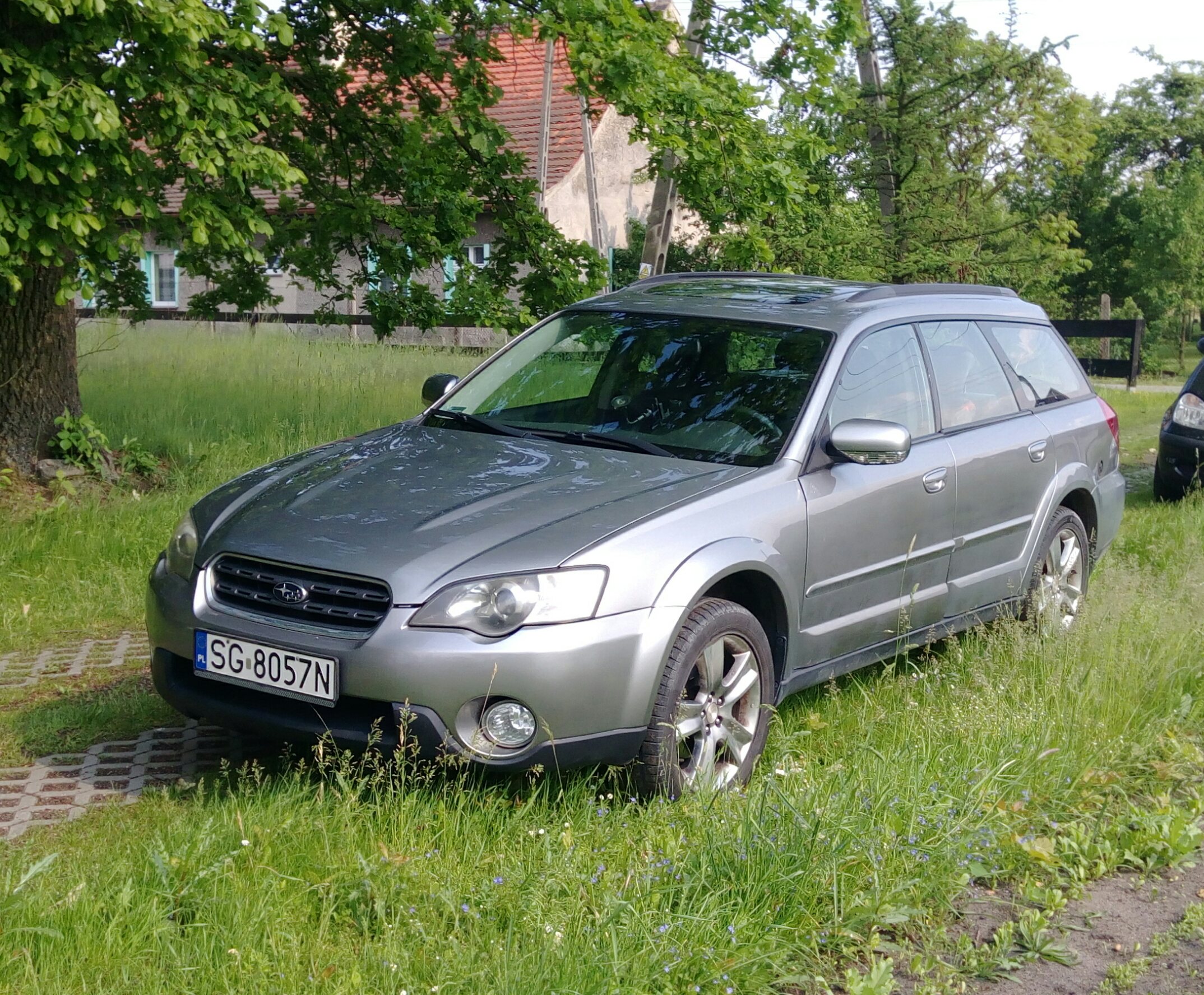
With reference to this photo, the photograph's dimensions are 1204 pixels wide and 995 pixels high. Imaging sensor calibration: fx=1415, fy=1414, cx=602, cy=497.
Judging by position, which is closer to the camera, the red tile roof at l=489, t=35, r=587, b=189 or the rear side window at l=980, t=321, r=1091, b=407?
the rear side window at l=980, t=321, r=1091, b=407

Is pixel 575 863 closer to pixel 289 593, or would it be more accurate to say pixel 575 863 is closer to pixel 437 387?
pixel 289 593

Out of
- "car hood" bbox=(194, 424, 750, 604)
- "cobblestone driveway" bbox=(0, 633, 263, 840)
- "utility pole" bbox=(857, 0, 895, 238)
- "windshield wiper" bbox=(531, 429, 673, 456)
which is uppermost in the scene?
"utility pole" bbox=(857, 0, 895, 238)

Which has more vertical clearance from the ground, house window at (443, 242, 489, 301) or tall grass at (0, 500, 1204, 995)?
house window at (443, 242, 489, 301)

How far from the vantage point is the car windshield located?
529cm

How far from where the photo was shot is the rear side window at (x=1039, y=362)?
6742mm

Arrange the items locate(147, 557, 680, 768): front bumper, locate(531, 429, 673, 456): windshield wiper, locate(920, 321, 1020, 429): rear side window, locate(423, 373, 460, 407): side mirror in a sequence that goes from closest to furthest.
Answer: locate(147, 557, 680, 768): front bumper < locate(531, 429, 673, 456): windshield wiper < locate(920, 321, 1020, 429): rear side window < locate(423, 373, 460, 407): side mirror

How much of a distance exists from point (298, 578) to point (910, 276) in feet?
43.2

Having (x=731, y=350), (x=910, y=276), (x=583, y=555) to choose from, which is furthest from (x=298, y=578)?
(x=910, y=276)

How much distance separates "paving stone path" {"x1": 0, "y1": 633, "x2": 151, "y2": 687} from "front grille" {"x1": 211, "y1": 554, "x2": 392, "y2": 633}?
5.67ft

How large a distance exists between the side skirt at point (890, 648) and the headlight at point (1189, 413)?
18.4 ft

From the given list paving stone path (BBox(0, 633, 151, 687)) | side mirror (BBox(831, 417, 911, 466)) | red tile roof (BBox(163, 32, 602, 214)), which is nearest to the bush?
paving stone path (BBox(0, 633, 151, 687))

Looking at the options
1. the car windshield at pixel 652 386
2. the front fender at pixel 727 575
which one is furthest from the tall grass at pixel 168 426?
the front fender at pixel 727 575

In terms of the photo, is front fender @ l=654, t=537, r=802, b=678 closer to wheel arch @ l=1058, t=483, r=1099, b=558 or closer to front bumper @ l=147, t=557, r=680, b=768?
front bumper @ l=147, t=557, r=680, b=768

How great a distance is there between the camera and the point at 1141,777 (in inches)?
193
